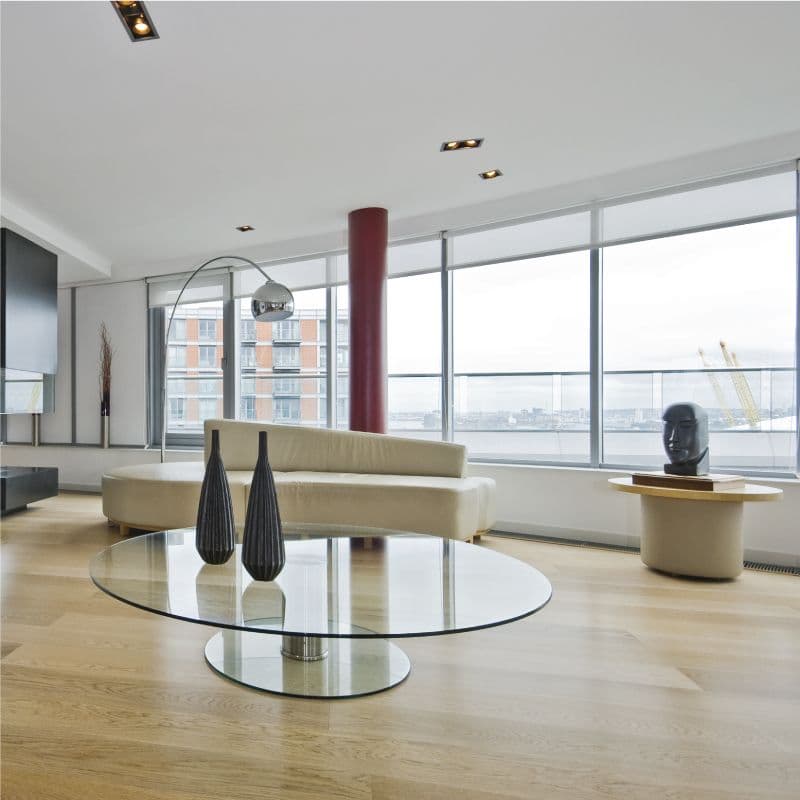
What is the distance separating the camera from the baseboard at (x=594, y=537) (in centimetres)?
331

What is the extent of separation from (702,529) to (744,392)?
114 centimetres

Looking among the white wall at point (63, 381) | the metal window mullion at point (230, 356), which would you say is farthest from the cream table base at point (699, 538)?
the white wall at point (63, 381)

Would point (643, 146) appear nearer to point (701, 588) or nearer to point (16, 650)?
point (701, 588)

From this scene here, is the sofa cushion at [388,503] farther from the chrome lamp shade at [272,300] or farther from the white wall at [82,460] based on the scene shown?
the white wall at [82,460]

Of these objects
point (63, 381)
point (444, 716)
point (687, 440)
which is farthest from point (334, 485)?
point (63, 381)

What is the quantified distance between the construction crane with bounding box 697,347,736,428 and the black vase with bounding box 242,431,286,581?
3114 millimetres

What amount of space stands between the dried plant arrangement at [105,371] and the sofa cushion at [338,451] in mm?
2542

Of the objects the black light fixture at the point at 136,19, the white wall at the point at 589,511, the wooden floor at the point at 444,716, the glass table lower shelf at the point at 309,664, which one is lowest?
the wooden floor at the point at 444,716

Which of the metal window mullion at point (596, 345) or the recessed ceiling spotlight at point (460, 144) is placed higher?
the recessed ceiling spotlight at point (460, 144)

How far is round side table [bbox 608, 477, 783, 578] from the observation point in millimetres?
2951

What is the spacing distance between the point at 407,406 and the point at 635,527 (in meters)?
2.02

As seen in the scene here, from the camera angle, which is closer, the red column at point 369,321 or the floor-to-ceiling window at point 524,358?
the floor-to-ceiling window at point 524,358

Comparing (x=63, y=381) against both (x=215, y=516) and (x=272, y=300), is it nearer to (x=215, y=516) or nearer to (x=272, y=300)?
(x=272, y=300)

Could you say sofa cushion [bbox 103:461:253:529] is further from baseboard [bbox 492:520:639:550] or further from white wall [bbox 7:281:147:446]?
white wall [bbox 7:281:147:446]
